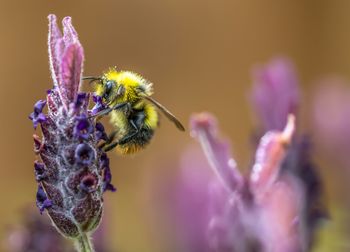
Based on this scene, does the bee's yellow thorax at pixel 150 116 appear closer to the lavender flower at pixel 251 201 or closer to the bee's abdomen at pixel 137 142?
the bee's abdomen at pixel 137 142

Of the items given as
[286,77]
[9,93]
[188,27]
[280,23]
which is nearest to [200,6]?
[188,27]

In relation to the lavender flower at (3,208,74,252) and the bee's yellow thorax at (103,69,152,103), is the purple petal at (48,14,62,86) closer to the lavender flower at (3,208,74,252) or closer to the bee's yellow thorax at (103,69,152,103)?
the bee's yellow thorax at (103,69,152,103)

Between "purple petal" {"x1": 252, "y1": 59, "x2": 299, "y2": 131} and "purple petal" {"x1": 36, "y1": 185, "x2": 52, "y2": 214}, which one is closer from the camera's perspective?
"purple petal" {"x1": 36, "y1": 185, "x2": 52, "y2": 214}

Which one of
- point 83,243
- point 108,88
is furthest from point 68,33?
point 83,243

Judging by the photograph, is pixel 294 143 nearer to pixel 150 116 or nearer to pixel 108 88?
pixel 150 116

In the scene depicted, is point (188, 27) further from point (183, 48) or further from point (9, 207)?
point (9, 207)

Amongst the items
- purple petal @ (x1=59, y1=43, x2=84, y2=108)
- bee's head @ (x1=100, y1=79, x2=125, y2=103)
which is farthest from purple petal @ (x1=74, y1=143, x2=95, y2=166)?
bee's head @ (x1=100, y1=79, x2=125, y2=103)
